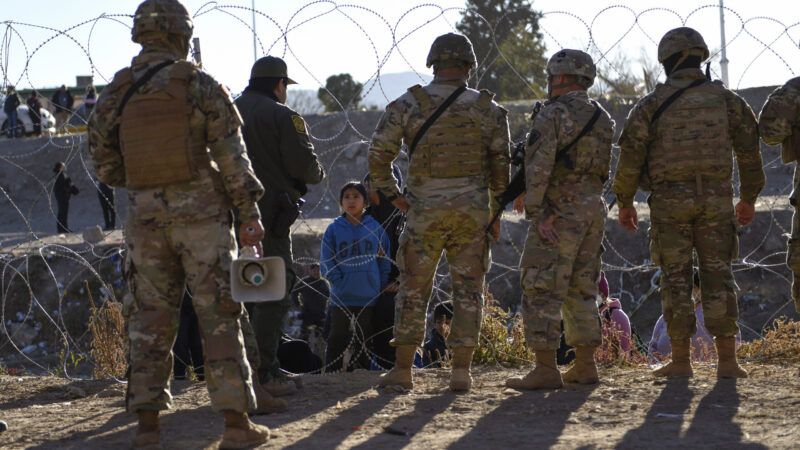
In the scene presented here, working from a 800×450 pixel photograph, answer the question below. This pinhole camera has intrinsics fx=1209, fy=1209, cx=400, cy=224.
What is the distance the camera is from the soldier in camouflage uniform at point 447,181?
5512 mm

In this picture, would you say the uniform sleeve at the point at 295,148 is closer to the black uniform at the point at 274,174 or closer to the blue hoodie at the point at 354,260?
the black uniform at the point at 274,174

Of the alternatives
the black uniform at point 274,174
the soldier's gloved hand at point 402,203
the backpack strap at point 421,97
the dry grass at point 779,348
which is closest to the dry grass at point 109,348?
the black uniform at point 274,174

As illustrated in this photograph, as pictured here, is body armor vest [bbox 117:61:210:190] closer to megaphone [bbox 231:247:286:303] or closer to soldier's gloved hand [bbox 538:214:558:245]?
megaphone [bbox 231:247:286:303]

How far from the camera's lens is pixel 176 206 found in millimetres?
4410

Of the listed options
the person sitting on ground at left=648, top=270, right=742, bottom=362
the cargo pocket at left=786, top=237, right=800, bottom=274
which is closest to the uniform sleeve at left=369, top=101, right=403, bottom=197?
the cargo pocket at left=786, top=237, right=800, bottom=274

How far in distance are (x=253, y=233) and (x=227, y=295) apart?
0.25m

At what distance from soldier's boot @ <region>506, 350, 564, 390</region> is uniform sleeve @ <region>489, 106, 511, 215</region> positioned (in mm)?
722

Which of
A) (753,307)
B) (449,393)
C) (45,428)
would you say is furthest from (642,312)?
(45,428)

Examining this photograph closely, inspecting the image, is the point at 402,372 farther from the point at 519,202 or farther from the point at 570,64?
the point at 570,64

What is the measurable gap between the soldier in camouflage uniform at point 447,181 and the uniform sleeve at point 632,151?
2.01 feet

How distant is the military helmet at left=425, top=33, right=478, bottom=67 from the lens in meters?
5.55

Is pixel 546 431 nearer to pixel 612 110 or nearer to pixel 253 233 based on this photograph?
pixel 253 233

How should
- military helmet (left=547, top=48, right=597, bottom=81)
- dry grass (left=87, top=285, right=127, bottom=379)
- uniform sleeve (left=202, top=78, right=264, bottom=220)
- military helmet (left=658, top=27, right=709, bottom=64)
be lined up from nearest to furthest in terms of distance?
uniform sleeve (left=202, top=78, right=264, bottom=220) < military helmet (left=547, top=48, right=597, bottom=81) < military helmet (left=658, top=27, right=709, bottom=64) < dry grass (left=87, top=285, right=127, bottom=379)

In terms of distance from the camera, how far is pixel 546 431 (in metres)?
4.81
